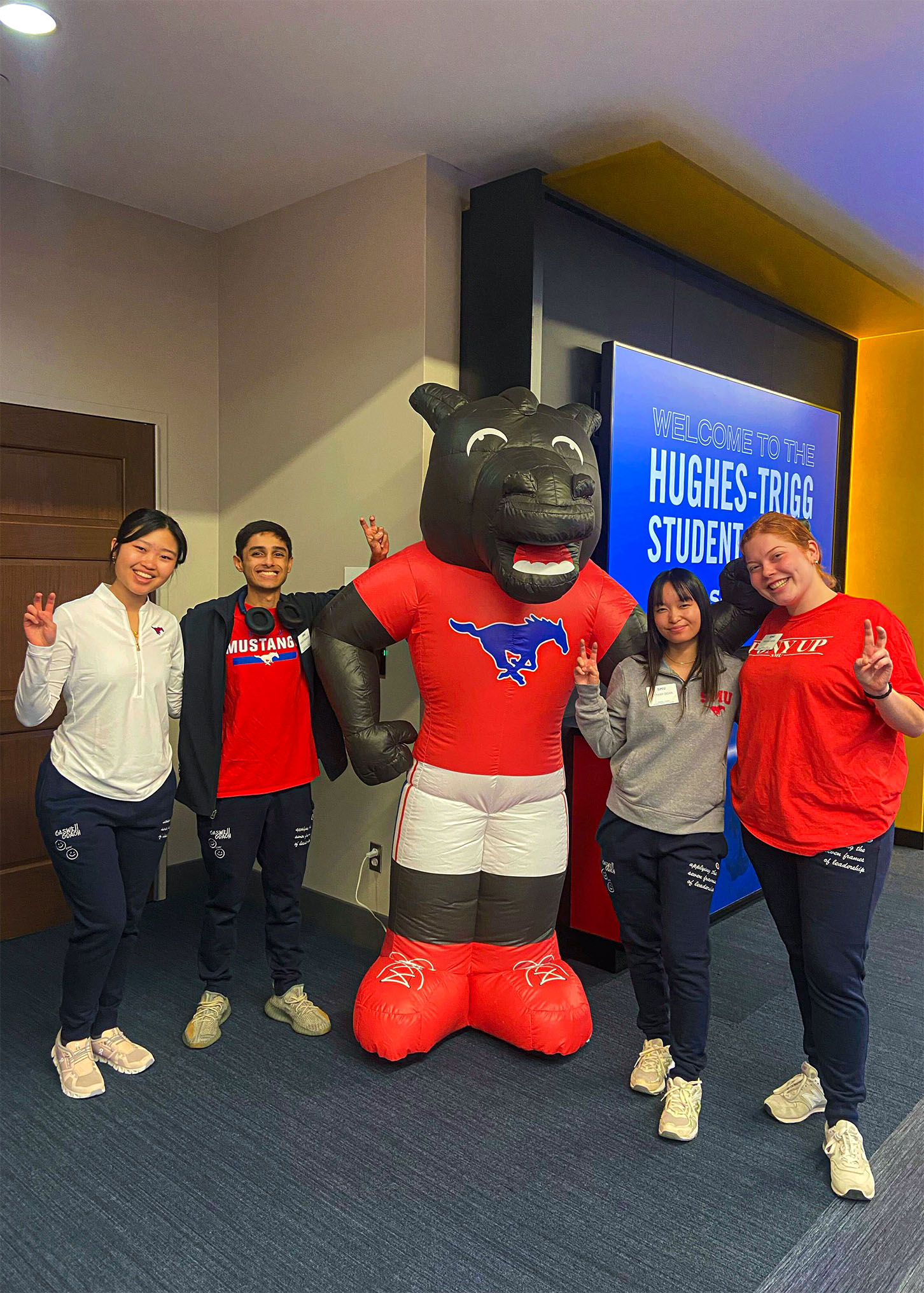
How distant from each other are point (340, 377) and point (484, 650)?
54.5 inches

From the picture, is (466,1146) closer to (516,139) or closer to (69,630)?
(69,630)

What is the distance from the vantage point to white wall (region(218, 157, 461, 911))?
10.4ft

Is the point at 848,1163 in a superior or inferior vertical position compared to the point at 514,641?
inferior

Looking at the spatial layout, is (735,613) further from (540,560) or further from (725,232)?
(725,232)

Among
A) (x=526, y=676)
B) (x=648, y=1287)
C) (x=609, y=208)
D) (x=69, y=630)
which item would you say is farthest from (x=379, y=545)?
(x=648, y=1287)

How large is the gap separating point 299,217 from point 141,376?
33.8 inches

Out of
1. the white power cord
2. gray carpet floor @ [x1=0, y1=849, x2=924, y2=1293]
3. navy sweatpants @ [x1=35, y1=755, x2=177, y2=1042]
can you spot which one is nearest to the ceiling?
navy sweatpants @ [x1=35, y1=755, x2=177, y2=1042]

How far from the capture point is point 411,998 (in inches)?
100

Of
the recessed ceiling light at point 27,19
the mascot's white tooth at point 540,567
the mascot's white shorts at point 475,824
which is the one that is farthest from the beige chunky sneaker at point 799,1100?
the recessed ceiling light at point 27,19

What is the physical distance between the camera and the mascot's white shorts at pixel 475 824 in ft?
8.59

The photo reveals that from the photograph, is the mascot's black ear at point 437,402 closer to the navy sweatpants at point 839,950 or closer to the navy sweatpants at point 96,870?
the navy sweatpants at point 96,870

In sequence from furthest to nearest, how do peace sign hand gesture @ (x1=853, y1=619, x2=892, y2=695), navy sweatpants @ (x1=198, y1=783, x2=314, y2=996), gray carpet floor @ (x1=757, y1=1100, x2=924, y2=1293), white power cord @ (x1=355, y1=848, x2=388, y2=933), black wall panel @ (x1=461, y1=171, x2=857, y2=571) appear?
white power cord @ (x1=355, y1=848, x2=388, y2=933) → black wall panel @ (x1=461, y1=171, x2=857, y2=571) → navy sweatpants @ (x1=198, y1=783, x2=314, y2=996) → peace sign hand gesture @ (x1=853, y1=619, x2=892, y2=695) → gray carpet floor @ (x1=757, y1=1100, x2=924, y2=1293)

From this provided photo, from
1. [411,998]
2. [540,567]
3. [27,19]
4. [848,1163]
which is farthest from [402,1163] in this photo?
[27,19]

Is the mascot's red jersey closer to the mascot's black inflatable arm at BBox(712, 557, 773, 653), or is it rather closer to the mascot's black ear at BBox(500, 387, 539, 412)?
the mascot's black inflatable arm at BBox(712, 557, 773, 653)
